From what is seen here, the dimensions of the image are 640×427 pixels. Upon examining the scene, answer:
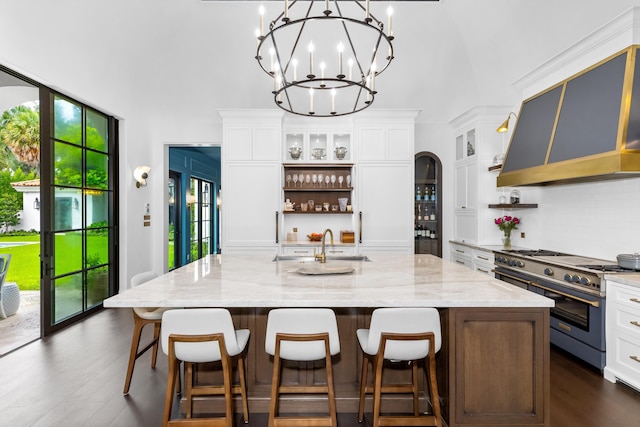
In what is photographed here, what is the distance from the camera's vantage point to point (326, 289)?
2.27 m

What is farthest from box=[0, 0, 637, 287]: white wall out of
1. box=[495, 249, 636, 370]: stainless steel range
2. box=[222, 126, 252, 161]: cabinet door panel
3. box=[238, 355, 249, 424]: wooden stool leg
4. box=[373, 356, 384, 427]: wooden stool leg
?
box=[373, 356, 384, 427]: wooden stool leg

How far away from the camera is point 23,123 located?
205 inches

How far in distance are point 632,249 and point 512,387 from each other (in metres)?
2.25

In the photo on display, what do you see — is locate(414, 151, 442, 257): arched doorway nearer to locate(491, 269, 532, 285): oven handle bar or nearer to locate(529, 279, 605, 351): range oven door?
locate(491, 269, 532, 285): oven handle bar

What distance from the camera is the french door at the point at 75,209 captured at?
396 centimetres

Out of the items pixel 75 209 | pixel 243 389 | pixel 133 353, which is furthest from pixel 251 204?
pixel 243 389

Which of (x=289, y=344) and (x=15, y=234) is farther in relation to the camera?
(x=15, y=234)

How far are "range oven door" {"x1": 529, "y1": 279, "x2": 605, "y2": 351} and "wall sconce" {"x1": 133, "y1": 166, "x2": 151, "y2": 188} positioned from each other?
5.34 meters

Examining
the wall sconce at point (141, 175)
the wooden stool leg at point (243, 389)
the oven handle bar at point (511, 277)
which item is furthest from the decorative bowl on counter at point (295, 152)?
the wooden stool leg at point (243, 389)

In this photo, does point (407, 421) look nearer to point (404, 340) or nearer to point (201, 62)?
point (404, 340)

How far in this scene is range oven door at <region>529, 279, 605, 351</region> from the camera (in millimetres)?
2982

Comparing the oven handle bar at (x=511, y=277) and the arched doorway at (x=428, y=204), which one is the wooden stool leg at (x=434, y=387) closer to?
the oven handle bar at (x=511, y=277)

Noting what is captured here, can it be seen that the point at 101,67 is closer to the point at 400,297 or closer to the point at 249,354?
the point at 249,354

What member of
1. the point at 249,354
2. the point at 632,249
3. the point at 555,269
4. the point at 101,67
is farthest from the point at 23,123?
the point at 632,249
